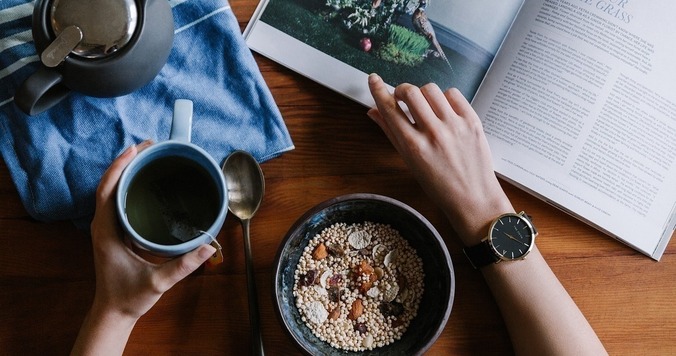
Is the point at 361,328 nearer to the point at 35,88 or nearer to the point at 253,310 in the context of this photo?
the point at 253,310

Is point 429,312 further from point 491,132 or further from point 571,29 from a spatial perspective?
point 571,29

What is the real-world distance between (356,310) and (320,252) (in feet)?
0.26

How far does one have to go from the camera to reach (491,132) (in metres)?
0.77

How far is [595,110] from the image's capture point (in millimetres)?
759

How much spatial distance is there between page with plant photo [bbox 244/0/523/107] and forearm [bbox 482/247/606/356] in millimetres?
229

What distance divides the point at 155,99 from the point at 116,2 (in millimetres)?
152

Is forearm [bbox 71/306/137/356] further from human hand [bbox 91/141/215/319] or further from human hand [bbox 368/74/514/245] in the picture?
human hand [bbox 368/74/514/245]

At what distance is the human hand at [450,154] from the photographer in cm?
73

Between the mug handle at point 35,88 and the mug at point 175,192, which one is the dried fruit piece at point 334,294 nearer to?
the mug at point 175,192

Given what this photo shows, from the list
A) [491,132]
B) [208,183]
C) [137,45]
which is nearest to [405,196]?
[491,132]

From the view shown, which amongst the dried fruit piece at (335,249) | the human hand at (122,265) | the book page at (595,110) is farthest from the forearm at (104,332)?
the book page at (595,110)

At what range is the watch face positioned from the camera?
2.36 ft

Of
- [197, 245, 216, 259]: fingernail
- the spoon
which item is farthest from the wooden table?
[197, 245, 216, 259]: fingernail

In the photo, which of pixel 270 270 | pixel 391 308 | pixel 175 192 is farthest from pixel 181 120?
pixel 391 308
